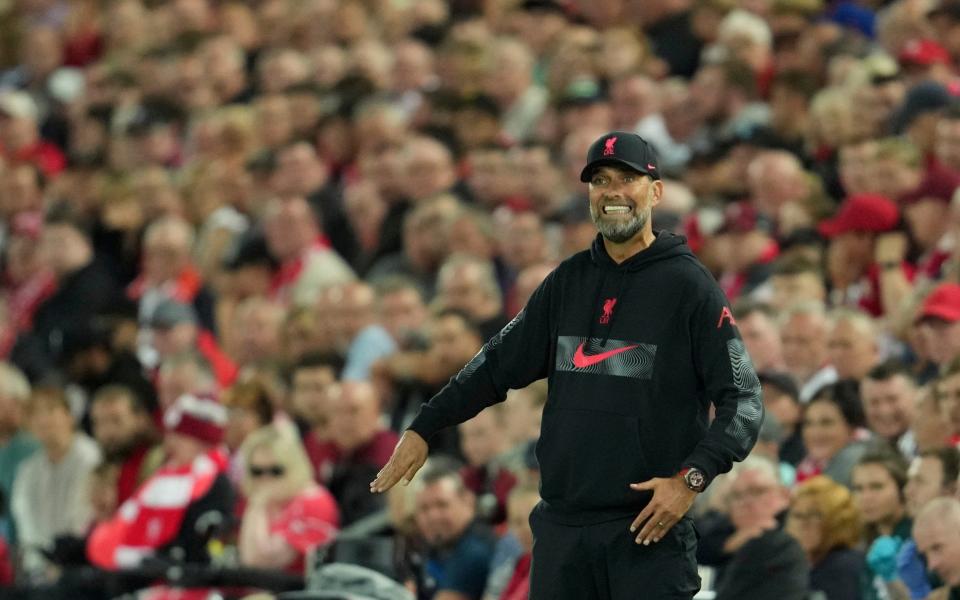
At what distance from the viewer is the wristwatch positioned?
5.48m

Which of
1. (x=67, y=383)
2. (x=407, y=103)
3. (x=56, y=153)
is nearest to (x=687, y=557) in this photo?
(x=67, y=383)

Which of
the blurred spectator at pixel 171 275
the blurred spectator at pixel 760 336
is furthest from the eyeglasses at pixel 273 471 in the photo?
the blurred spectator at pixel 171 275

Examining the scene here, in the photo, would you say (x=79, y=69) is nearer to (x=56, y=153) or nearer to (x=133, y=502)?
(x=56, y=153)

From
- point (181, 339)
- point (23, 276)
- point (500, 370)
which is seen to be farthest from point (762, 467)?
point (23, 276)

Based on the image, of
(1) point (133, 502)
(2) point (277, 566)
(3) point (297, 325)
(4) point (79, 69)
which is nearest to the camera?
(2) point (277, 566)

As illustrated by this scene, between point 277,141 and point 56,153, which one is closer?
point 277,141

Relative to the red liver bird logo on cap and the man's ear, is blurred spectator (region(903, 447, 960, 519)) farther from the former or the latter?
the red liver bird logo on cap

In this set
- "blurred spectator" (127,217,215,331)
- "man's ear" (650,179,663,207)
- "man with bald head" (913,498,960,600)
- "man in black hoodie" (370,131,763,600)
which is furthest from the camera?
"blurred spectator" (127,217,215,331)

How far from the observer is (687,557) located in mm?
5715

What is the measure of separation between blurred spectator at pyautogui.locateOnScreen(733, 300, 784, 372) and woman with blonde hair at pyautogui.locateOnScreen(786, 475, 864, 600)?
5.09 feet

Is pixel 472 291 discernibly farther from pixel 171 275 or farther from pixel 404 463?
pixel 404 463

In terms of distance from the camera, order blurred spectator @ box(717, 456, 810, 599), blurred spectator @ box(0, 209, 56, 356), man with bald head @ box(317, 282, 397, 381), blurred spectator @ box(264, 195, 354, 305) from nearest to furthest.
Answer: blurred spectator @ box(717, 456, 810, 599)
man with bald head @ box(317, 282, 397, 381)
blurred spectator @ box(264, 195, 354, 305)
blurred spectator @ box(0, 209, 56, 356)

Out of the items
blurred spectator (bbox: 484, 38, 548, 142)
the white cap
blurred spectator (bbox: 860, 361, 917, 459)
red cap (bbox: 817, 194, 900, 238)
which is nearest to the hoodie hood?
blurred spectator (bbox: 860, 361, 917, 459)

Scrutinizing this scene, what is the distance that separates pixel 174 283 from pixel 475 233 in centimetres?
272
